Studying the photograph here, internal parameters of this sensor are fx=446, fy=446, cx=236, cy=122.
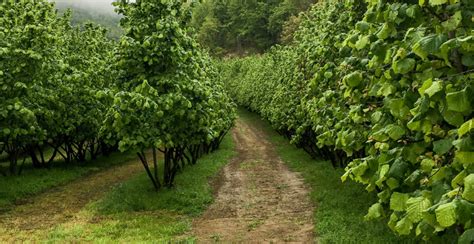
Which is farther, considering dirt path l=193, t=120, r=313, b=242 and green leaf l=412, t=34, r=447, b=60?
dirt path l=193, t=120, r=313, b=242

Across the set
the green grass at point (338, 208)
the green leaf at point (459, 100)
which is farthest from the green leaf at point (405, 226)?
the green grass at point (338, 208)

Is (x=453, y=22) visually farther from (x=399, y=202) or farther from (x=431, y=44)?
(x=399, y=202)

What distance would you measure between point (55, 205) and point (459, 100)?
17829mm

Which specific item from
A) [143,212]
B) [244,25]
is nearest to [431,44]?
[143,212]

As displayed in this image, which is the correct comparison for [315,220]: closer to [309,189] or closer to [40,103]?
[309,189]

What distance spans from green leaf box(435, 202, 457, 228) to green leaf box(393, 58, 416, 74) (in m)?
2.24

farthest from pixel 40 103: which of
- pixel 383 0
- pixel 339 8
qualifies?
pixel 383 0

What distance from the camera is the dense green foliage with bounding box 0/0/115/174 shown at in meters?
18.6

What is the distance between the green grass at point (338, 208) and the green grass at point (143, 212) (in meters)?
4.45

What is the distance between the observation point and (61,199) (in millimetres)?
19906

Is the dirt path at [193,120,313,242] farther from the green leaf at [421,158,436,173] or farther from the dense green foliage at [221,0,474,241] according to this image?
the green leaf at [421,158,436,173]

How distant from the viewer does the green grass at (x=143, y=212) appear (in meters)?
13.9

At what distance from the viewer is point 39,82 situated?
67.7ft

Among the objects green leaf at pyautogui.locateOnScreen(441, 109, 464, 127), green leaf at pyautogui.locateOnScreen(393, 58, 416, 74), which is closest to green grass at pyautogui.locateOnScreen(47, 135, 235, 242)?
green leaf at pyautogui.locateOnScreen(393, 58, 416, 74)
